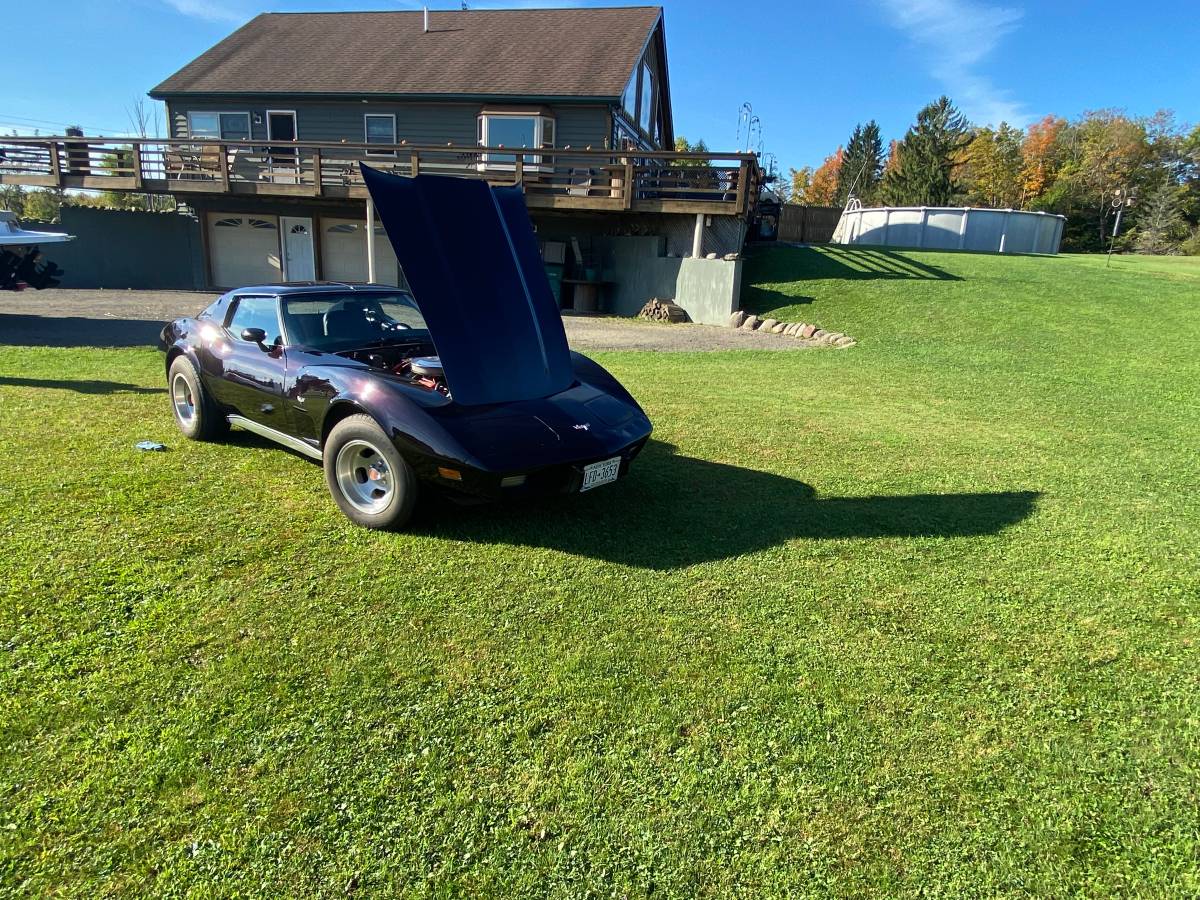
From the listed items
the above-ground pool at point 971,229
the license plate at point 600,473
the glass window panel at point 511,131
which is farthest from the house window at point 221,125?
the license plate at point 600,473

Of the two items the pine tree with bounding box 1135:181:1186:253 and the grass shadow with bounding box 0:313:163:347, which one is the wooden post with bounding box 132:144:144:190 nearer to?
the grass shadow with bounding box 0:313:163:347

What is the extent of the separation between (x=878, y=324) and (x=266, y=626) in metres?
12.6

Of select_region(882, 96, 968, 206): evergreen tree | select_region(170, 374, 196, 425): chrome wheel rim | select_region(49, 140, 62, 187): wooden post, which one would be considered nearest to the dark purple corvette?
select_region(170, 374, 196, 425): chrome wheel rim

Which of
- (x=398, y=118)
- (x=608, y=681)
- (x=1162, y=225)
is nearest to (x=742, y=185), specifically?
(x=398, y=118)

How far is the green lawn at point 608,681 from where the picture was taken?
1.96m

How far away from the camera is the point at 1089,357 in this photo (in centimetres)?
1060

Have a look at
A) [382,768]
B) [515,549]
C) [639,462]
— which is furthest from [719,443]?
[382,768]

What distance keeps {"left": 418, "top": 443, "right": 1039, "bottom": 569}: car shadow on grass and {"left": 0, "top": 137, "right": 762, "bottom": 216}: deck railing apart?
11.9 m

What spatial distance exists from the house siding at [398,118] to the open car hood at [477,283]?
1567 cm

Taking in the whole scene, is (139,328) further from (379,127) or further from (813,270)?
(813,270)

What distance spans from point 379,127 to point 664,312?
10934 mm

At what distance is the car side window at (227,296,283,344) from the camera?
4.77m

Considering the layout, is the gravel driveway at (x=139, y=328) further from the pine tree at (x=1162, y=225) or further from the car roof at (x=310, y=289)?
the pine tree at (x=1162, y=225)

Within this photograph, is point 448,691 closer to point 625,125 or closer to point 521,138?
point 521,138
